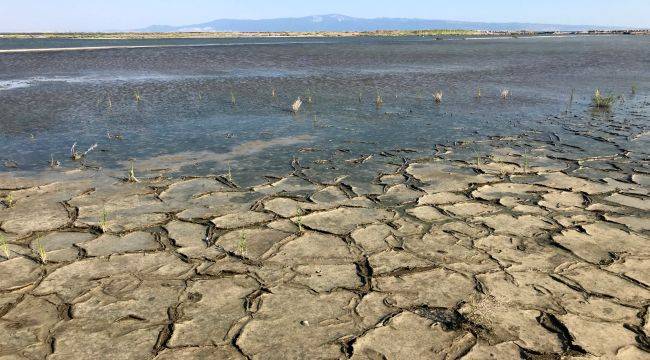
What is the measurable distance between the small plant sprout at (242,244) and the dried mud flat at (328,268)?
1 centimetres

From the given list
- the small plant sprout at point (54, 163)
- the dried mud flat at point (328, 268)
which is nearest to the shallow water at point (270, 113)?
the small plant sprout at point (54, 163)

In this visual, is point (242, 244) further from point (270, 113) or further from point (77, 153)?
point (270, 113)

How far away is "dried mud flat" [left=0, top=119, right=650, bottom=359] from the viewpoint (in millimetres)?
2506

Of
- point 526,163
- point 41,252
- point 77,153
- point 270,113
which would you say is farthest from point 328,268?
point 270,113

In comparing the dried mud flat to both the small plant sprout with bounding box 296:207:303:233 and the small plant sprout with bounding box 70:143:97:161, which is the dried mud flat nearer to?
the small plant sprout with bounding box 296:207:303:233

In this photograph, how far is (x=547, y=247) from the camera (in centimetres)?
354

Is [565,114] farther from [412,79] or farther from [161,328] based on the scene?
[161,328]

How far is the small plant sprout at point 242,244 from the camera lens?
3.51m

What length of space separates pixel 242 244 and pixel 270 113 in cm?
593

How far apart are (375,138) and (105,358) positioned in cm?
523

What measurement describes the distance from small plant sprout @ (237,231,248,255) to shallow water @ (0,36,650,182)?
1751mm

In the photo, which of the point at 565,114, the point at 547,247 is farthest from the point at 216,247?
the point at 565,114

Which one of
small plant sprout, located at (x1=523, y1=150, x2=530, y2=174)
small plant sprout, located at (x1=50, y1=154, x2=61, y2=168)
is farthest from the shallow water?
small plant sprout, located at (x1=523, y1=150, x2=530, y2=174)

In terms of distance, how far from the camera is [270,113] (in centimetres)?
924
